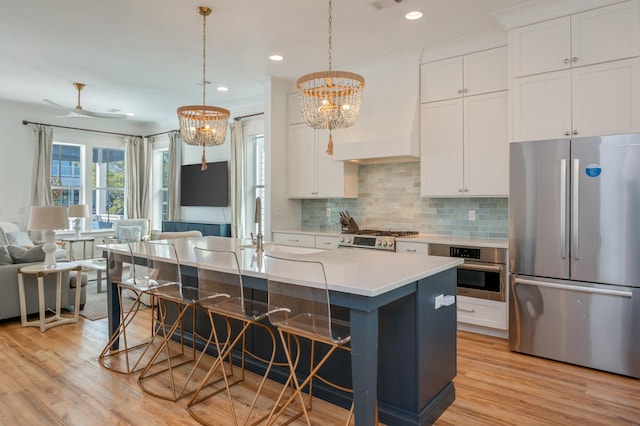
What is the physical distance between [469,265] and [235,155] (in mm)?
4268

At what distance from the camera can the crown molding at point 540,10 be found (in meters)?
3.23

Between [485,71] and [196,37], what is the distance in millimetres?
2945

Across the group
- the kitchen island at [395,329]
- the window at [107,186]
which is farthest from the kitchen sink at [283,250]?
the window at [107,186]

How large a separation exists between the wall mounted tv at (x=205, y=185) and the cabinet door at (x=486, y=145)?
4.29m

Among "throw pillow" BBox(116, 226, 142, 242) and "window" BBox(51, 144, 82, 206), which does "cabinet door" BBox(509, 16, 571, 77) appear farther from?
"window" BBox(51, 144, 82, 206)

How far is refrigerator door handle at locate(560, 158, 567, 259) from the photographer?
125 inches

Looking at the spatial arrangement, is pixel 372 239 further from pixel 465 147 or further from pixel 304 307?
pixel 304 307

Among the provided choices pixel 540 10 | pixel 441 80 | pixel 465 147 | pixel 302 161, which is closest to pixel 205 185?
pixel 302 161

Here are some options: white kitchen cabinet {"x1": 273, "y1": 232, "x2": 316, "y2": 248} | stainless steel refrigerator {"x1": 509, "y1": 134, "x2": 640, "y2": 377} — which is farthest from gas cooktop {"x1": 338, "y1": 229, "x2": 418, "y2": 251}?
stainless steel refrigerator {"x1": 509, "y1": 134, "x2": 640, "y2": 377}

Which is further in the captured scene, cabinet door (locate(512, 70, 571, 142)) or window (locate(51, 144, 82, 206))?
window (locate(51, 144, 82, 206))

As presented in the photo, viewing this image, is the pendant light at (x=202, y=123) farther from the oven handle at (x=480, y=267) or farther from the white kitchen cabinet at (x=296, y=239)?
the oven handle at (x=480, y=267)

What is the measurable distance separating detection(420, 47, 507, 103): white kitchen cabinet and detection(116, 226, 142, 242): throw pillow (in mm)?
5833

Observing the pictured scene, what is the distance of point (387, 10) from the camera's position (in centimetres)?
348

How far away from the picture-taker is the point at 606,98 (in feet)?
10.4
